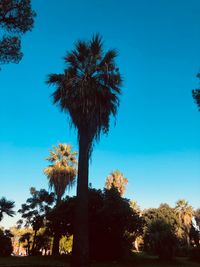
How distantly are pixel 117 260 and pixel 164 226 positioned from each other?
8.73m

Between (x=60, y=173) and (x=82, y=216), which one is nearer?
(x=82, y=216)

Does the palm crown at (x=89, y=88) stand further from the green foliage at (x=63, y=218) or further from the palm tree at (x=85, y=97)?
the green foliage at (x=63, y=218)

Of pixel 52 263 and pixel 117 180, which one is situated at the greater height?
pixel 117 180

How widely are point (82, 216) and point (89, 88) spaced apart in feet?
27.2

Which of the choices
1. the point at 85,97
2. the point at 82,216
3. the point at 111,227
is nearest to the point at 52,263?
the point at 82,216

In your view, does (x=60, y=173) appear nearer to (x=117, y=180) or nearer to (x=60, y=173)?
(x=60, y=173)

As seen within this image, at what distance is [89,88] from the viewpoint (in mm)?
18422

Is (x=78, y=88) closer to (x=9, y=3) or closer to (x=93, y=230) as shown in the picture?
(x=9, y=3)

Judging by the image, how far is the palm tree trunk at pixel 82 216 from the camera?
47.2 feet

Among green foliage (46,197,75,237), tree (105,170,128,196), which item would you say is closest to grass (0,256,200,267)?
green foliage (46,197,75,237)

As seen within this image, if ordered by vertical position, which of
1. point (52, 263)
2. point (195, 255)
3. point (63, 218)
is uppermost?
point (63, 218)

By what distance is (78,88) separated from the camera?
18.4 metres

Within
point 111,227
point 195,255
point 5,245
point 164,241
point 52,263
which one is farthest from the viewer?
point 5,245

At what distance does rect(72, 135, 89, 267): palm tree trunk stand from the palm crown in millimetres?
1040
